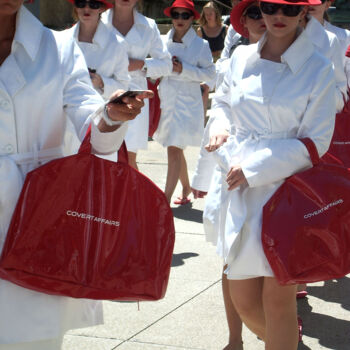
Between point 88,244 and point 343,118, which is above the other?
point 88,244

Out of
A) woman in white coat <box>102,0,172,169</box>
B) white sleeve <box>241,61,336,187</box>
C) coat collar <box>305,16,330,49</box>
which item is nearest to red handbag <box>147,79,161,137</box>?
woman in white coat <box>102,0,172,169</box>

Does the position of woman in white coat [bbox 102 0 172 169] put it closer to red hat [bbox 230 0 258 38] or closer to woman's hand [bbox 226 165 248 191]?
red hat [bbox 230 0 258 38]

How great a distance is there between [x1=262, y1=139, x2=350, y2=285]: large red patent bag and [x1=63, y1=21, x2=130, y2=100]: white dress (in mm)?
3133

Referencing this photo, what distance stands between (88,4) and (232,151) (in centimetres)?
298

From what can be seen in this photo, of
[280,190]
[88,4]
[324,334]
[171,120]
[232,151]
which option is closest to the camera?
[280,190]

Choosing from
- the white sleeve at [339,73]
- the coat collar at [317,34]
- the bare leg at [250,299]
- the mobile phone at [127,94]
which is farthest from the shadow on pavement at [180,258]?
the mobile phone at [127,94]

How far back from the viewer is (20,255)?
2912 mm

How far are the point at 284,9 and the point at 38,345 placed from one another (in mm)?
1830

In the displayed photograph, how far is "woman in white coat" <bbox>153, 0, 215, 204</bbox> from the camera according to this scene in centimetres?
846

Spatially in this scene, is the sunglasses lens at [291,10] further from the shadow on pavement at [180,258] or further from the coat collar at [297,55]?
the shadow on pavement at [180,258]

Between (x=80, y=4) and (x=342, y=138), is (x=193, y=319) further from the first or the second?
(x=80, y=4)

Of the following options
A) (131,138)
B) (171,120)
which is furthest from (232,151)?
(171,120)

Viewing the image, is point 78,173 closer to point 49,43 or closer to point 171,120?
point 49,43

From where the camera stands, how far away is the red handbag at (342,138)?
5512 millimetres
